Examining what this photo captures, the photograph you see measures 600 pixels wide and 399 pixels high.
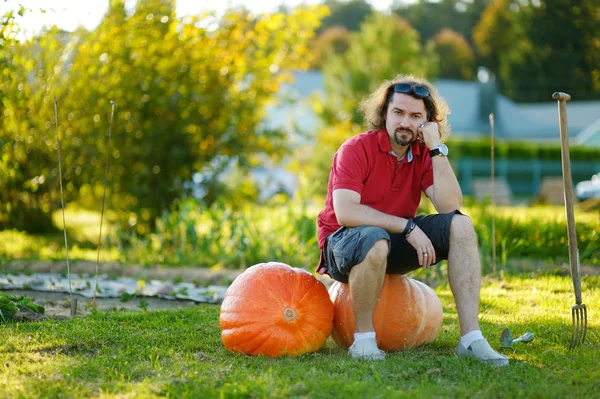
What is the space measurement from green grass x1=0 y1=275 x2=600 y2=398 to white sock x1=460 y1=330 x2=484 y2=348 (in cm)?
11

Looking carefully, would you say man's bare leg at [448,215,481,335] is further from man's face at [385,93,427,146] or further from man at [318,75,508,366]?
man's face at [385,93,427,146]

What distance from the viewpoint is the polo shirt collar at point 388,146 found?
3980mm

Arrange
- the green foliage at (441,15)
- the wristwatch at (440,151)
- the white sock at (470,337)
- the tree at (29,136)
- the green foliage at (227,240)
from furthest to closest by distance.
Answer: the green foliage at (441,15) → the green foliage at (227,240) → the tree at (29,136) → the wristwatch at (440,151) → the white sock at (470,337)

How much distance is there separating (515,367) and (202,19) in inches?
283

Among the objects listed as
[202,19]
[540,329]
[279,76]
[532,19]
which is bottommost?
[540,329]

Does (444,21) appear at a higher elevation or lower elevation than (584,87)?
higher

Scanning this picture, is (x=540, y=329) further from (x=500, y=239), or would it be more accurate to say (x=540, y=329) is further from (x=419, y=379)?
(x=500, y=239)

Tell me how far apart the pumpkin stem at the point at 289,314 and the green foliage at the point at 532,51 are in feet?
79.3

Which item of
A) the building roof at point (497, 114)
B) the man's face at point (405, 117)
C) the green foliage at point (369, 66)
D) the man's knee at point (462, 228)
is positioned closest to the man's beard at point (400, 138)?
the man's face at point (405, 117)

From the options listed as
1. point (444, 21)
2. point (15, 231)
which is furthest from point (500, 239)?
point (444, 21)

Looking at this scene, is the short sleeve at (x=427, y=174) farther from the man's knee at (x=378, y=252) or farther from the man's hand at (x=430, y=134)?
the man's knee at (x=378, y=252)

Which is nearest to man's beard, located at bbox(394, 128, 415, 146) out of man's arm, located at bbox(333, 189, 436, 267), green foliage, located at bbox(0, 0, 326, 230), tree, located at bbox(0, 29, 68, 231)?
man's arm, located at bbox(333, 189, 436, 267)

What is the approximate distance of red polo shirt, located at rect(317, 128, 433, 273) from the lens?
153 inches

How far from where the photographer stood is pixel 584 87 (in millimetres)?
42156
